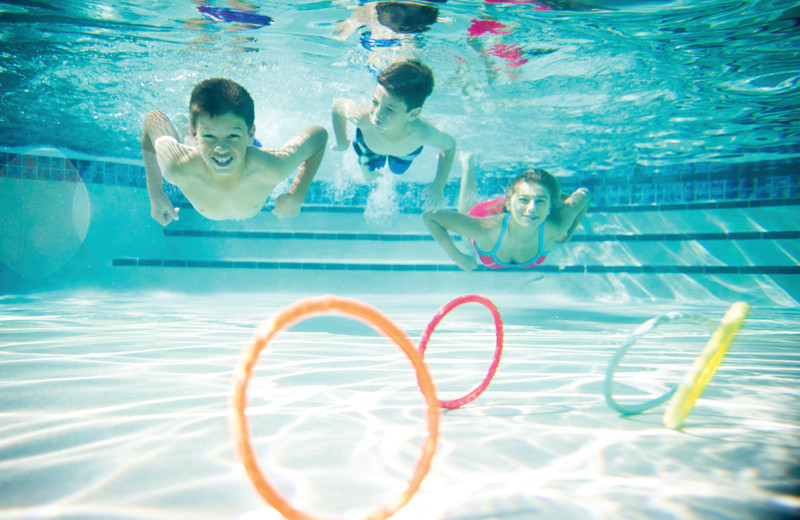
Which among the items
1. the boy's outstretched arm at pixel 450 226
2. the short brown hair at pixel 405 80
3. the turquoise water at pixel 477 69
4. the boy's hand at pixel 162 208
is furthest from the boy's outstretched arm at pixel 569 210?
the boy's hand at pixel 162 208

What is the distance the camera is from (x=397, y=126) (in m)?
4.62

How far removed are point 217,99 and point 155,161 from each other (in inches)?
45.5

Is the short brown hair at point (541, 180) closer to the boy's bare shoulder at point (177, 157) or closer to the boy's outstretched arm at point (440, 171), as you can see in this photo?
the boy's outstretched arm at point (440, 171)

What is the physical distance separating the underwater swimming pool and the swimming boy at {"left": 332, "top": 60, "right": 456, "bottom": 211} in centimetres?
225

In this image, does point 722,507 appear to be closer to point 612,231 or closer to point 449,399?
point 449,399

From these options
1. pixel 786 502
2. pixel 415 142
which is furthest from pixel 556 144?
pixel 786 502

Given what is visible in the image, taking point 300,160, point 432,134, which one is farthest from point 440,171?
point 300,160

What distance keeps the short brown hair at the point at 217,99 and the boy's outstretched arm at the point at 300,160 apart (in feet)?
1.57

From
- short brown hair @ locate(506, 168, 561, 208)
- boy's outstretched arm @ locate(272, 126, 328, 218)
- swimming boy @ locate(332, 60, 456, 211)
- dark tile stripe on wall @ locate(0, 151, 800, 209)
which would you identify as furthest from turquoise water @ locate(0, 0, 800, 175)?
boy's outstretched arm @ locate(272, 126, 328, 218)

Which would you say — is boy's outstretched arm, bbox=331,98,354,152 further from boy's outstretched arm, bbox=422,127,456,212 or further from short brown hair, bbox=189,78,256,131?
short brown hair, bbox=189,78,256,131

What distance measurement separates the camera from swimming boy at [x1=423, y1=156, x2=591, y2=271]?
4281mm

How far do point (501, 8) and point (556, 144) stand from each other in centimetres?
773

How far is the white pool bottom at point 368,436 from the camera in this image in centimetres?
187

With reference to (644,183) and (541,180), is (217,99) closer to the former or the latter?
(541,180)
